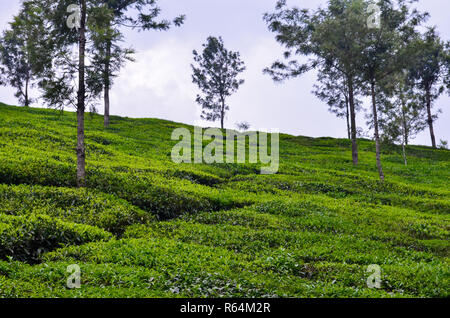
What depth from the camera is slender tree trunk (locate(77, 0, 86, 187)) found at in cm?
2105

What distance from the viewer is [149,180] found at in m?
23.4

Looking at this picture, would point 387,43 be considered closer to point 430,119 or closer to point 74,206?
point 74,206

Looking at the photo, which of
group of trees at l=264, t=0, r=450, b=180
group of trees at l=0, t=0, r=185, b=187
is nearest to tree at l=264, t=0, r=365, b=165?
group of trees at l=264, t=0, r=450, b=180

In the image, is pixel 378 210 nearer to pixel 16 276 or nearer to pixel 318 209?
pixel 318 209

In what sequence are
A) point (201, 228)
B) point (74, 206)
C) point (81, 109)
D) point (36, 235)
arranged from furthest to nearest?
point (81, 109), point (74, 206), point (201, 228), point (36, 235)

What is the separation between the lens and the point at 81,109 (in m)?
22.1

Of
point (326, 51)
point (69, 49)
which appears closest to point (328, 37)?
point (326, 51)

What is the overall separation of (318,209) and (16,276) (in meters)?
15.7

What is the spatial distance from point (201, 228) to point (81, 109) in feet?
33.8

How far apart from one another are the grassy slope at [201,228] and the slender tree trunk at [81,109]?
2.33ft

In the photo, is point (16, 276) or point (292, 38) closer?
point (16, 276)

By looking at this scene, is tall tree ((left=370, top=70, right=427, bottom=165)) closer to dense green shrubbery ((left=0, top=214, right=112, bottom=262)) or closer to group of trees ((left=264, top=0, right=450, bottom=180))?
group of trees ((left=264, top=0, right=450, bottom=180))
